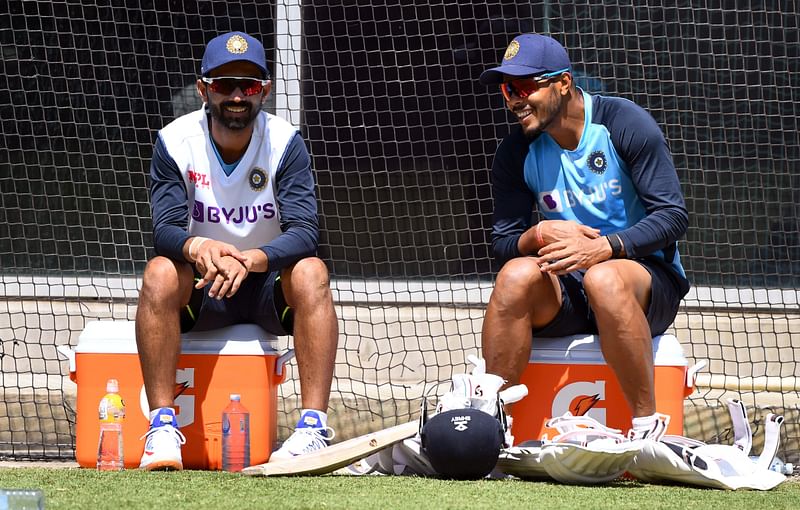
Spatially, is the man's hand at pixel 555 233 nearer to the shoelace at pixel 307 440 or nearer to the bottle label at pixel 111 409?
the shoelace at pixel 307 440

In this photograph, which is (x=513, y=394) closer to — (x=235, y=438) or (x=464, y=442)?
(x=464, y=442)

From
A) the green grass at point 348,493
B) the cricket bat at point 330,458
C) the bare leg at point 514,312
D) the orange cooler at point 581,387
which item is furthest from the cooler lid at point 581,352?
the green grass at point 348,493

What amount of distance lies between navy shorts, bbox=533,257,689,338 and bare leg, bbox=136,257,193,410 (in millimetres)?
1075

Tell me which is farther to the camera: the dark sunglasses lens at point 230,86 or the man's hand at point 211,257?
the dark sunglasses lens at point 230,86

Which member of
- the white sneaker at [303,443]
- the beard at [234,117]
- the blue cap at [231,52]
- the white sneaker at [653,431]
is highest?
the blue cap at [231,52]

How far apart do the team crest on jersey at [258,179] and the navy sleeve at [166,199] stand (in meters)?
0.21

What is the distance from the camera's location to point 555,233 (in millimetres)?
3650

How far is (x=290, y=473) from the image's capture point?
329cm

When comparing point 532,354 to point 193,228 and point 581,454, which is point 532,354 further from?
point 193,228

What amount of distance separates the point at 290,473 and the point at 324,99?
250 centimetres

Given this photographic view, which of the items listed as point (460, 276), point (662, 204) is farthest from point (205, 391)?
point (460, 276)

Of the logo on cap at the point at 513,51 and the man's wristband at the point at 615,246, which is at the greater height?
the logo on cap at the point at 513,51

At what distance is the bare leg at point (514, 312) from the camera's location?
3553mm

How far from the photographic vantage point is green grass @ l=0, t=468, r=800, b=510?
279 cm
